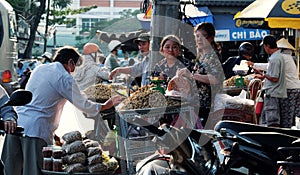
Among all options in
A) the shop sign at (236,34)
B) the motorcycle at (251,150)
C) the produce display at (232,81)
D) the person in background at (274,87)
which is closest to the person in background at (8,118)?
the motorcycle at (251,150)

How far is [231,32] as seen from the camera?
67.2 feet

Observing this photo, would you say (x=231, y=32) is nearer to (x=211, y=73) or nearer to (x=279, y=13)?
(x=279, y=13)

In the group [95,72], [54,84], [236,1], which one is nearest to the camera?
[54,84]

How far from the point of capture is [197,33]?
28.0ft

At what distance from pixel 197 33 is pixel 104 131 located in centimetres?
214

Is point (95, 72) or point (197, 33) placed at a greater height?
point (197, 33)

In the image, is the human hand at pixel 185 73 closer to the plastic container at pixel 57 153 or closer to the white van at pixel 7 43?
the plastic container at pixel 57 153

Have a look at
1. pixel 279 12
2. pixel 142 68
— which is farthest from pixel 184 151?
pixel 279 12

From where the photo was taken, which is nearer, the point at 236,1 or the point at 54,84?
the point at 54,84

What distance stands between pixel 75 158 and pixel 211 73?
2.02m

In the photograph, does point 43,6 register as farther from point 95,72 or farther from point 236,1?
point 95,72

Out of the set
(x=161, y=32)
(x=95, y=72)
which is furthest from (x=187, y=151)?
(x=95, y=72)

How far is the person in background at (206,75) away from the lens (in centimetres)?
815

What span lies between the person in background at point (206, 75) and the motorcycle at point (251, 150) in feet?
8.79
